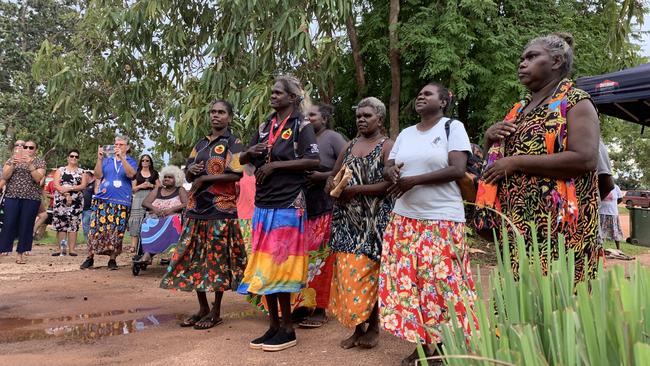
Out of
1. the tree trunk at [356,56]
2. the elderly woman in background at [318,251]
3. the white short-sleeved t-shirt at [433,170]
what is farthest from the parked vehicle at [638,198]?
the white short-sleeved t-shirt at [433,170]

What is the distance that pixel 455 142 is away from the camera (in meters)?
3.31

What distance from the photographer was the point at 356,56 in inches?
360

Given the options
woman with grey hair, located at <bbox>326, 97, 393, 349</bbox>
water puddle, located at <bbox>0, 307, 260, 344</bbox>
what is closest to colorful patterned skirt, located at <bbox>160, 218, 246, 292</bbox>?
water puddle, located at <bbox>0, 307, 260, 344</bbox>

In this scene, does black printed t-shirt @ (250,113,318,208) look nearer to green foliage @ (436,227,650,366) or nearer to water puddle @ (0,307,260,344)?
water puddle @ (0,307,260,344)

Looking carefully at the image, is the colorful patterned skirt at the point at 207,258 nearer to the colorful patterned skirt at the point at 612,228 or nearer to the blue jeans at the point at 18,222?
the blue jeans at the point at 18,222

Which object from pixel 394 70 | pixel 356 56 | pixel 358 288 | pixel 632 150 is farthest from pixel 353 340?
pixel 632 150

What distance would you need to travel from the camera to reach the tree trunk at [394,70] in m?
8.66

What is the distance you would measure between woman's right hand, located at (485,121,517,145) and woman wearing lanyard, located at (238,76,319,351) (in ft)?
5.00

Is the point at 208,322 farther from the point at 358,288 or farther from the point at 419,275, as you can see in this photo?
the point at 419,275

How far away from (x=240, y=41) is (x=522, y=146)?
5.68 m

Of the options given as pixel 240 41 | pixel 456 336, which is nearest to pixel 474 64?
pixel 240 41

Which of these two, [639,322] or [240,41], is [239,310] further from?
[639,322]

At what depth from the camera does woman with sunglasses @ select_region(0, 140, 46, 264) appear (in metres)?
8.14

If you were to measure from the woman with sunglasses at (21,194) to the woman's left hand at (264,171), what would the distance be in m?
5.75
